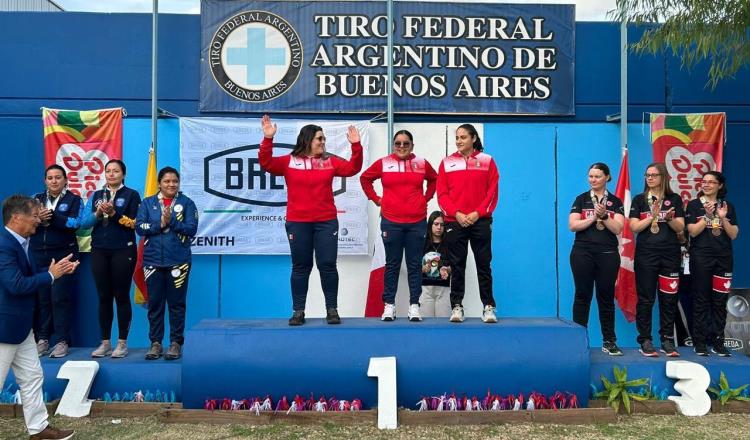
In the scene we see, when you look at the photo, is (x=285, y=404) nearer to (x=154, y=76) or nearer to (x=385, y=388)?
(x=385, y=388)

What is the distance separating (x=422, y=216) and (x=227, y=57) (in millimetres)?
3181

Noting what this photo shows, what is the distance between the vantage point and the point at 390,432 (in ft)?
14.0

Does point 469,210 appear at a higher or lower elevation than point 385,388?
higher

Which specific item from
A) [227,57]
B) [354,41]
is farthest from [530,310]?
[227,57]

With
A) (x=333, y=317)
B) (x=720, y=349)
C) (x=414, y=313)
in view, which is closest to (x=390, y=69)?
(x=414, y=313)

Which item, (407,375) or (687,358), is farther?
(687,358)

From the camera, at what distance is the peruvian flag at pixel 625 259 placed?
6629 millimetres

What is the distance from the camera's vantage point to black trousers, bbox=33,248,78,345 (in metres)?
5.47

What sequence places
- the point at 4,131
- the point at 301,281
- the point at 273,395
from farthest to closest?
1. the point at 4,131
2. the point at 301,281
3. the point at 273,395

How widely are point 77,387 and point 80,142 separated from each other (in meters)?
3.01

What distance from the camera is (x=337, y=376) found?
14.7 ft

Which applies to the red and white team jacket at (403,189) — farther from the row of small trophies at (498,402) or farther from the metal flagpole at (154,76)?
the metal flagpole at (154,76)

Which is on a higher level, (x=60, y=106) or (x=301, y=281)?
(x=60, y=106)

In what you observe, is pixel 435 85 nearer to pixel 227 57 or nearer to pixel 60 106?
pixel 227 57
